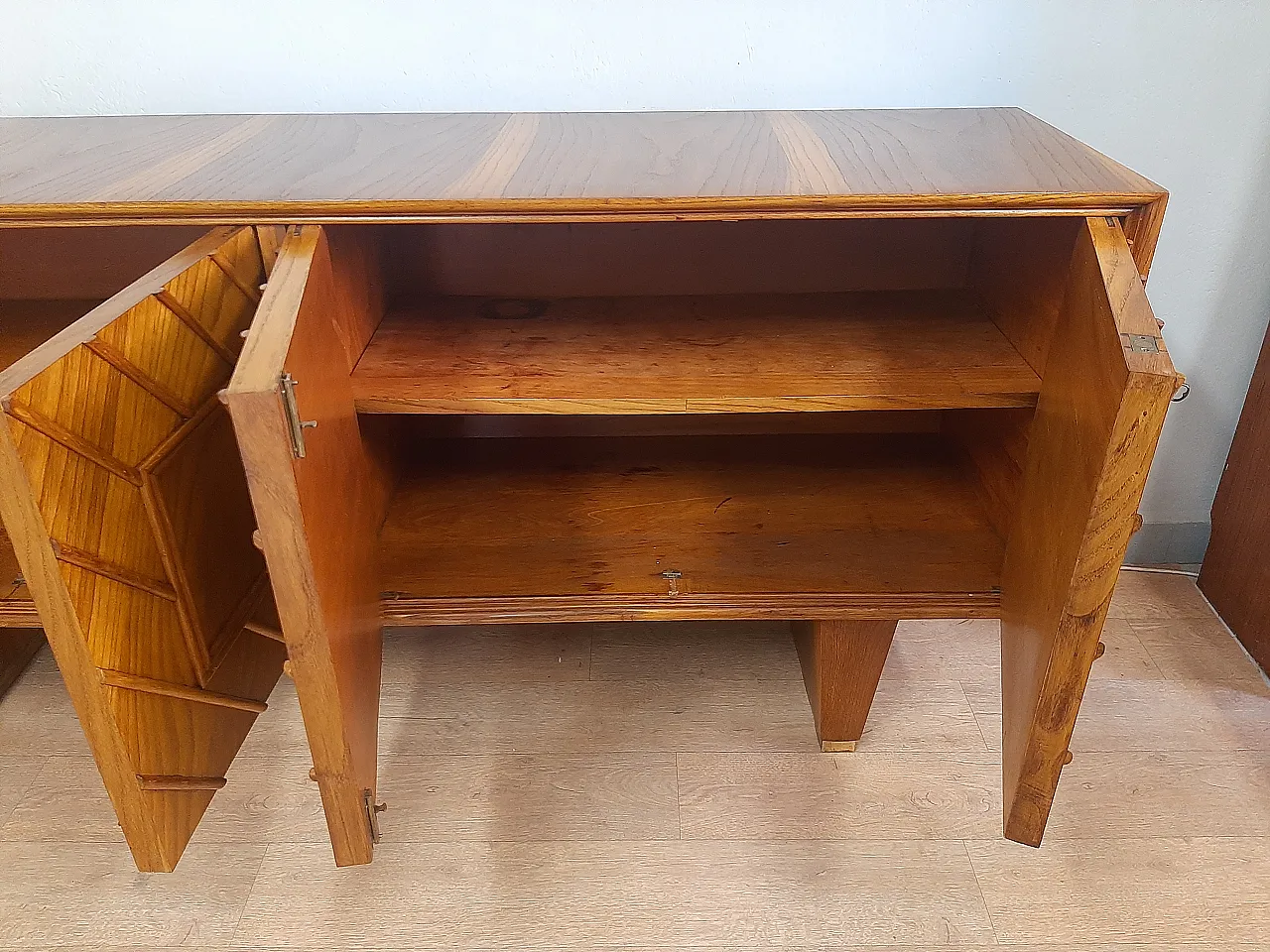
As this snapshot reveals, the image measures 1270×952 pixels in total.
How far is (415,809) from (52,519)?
562mm

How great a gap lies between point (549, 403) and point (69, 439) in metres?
0.34

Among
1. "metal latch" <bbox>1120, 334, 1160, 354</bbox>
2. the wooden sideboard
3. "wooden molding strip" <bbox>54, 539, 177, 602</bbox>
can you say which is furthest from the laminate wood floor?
"metal latch" <bbox>1120, 334, 1160, 354</bbox>

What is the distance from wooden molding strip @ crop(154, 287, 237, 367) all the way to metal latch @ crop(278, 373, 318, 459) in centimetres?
14

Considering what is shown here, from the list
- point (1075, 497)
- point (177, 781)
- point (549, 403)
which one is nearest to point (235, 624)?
point (177, 781)

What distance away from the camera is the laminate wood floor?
2.90ft

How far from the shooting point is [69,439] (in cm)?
58

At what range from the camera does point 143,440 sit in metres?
0.67

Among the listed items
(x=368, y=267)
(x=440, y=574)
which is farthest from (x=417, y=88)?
(x=440, y=574)

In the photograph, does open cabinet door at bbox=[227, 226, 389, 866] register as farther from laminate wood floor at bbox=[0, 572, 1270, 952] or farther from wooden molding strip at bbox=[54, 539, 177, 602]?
laminate wood floor at bbox=[0, 572, 1270, 952]

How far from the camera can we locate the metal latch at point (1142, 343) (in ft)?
1.88

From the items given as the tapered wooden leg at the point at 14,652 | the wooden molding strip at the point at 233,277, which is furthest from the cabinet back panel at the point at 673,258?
the tapered wooden leg at the point at 14,652

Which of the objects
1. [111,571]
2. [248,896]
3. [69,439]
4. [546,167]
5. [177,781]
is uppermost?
[546,167]

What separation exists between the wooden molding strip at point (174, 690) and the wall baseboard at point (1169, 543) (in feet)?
4.09

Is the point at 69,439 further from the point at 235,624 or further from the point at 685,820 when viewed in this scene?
the point at 685,820
